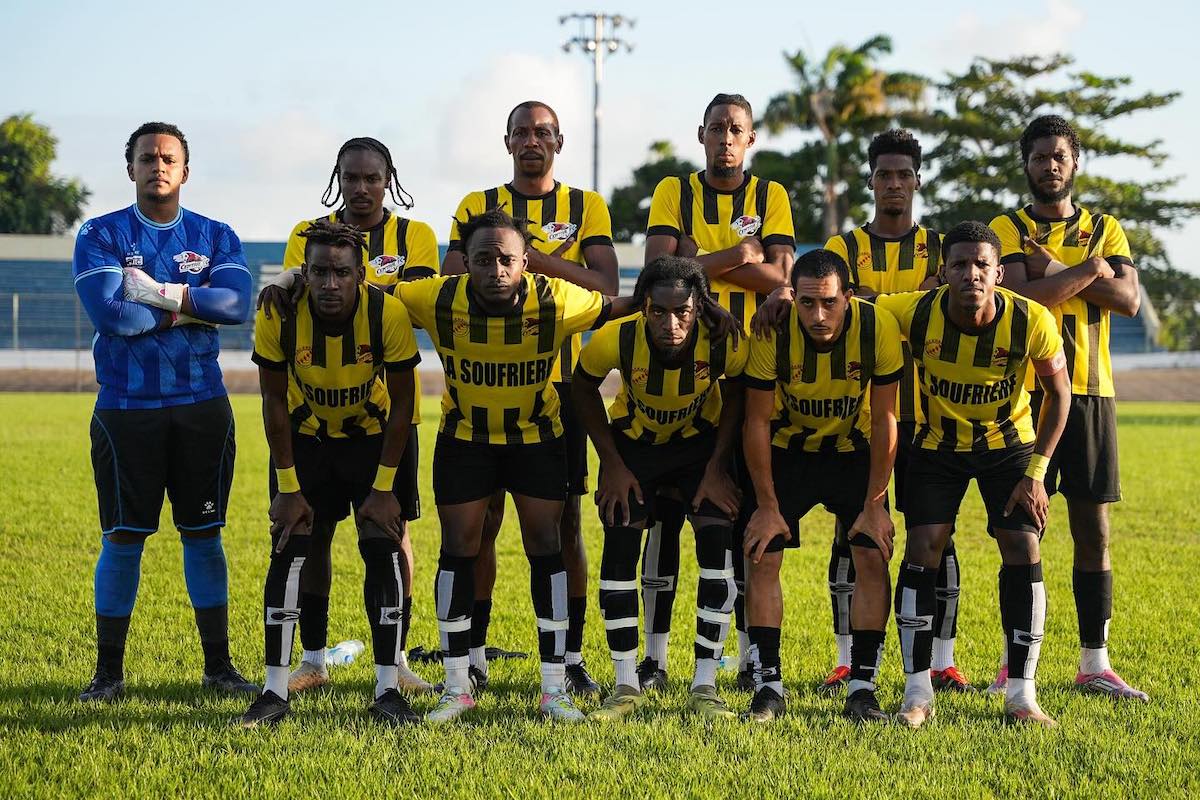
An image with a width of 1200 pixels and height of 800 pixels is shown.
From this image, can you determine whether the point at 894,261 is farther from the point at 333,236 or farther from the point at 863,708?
the point at 333,236

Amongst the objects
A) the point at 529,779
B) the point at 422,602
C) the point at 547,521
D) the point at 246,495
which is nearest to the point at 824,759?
the point at 529,779

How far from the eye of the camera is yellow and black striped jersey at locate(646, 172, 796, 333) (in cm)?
550

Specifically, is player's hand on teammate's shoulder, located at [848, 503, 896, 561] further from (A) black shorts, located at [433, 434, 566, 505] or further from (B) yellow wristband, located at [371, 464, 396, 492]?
(B) yellow wristband, located at [371, 464, 396, 492]

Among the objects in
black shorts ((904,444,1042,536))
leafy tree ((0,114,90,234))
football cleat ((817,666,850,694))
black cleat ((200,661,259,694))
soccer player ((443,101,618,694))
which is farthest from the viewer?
leafy tree ((0,114,90,234))

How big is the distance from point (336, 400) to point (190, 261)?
1015mm

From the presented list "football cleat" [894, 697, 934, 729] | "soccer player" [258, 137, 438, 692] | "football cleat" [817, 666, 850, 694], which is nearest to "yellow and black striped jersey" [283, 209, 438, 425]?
"soccer player" [258, 137, 438, 692]

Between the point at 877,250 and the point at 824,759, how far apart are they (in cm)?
236

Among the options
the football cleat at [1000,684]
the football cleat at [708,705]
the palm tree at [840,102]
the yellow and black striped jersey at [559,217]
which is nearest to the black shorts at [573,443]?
the yellow and black striped jersey at [559,217]

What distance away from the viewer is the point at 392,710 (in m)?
4.76

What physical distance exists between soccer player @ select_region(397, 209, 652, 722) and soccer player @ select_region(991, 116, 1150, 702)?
204cm

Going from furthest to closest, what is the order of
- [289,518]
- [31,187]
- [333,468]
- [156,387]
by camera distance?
[31,187] → [156,387] → [333,468] → [289,518]

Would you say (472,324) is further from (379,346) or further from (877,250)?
(877,250)

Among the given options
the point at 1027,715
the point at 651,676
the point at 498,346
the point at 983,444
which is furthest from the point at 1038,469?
the point at 498,346

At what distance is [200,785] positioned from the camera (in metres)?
4.00
